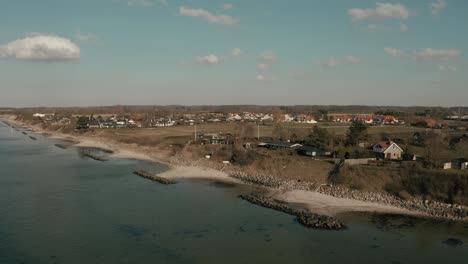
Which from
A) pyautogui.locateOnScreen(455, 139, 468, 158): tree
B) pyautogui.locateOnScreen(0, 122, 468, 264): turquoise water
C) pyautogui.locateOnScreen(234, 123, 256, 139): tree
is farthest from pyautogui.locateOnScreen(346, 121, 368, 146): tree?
pyautogui.locateOnScreen(0, 122, 468, 264): turquoise water

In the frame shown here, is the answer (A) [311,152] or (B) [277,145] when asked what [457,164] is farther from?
(B) [277,145]

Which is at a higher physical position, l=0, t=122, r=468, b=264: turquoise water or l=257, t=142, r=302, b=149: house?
l=257, t=142, r=302, b=149: house

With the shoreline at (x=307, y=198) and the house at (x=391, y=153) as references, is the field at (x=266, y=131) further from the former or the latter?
the shoreline at (x=307, y=198)

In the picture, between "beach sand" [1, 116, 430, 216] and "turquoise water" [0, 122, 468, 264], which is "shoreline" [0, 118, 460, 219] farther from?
"turquoise water" [0, 122, 468, 264]

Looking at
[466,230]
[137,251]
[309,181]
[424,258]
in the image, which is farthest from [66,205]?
[466,230]

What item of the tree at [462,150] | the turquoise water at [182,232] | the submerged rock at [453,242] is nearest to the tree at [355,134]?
the tree at [462,150]

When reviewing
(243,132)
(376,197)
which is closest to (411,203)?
(376,197)
